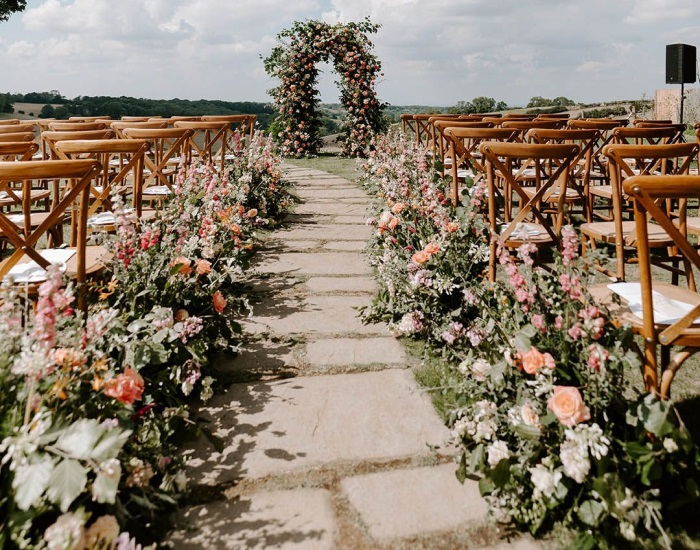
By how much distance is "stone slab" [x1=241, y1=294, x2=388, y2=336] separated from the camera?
2654mm

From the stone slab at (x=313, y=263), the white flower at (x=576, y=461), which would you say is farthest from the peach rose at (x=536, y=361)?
the stone slab at (x=313, y=263)

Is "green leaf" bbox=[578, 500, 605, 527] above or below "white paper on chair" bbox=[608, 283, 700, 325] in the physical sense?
below

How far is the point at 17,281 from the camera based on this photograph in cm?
212

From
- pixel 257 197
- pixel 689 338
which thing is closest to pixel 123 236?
pixel 689 338

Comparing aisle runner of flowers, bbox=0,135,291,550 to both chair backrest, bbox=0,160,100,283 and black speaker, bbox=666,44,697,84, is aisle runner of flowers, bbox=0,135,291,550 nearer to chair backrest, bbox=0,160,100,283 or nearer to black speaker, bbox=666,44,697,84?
chair backrest, bbox=0,160,100,283

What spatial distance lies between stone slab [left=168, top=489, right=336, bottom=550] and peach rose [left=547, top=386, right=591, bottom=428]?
0.63m

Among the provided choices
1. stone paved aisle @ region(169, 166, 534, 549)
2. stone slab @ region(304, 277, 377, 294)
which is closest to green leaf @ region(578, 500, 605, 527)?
stone paved aisle @ region(169, 166, 534, 549)

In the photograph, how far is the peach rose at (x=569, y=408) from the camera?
135 centimetres

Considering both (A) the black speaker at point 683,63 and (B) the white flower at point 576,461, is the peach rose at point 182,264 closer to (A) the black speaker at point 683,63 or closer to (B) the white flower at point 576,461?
(B) the white flower at point 576,461

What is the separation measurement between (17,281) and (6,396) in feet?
3.41

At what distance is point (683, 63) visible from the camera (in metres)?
10.4

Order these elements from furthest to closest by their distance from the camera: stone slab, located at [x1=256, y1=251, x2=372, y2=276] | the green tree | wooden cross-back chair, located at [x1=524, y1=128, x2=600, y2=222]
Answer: the green tree < stone slab, located at [x1=256, y1=251, x2=372, y2=276] < wooden cross-back chair, located at [x1=524, y1=128, x2=600, y2=222]

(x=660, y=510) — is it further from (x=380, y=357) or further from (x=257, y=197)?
(x=257, y=197)

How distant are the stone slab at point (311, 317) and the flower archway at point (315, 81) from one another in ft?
28.5
